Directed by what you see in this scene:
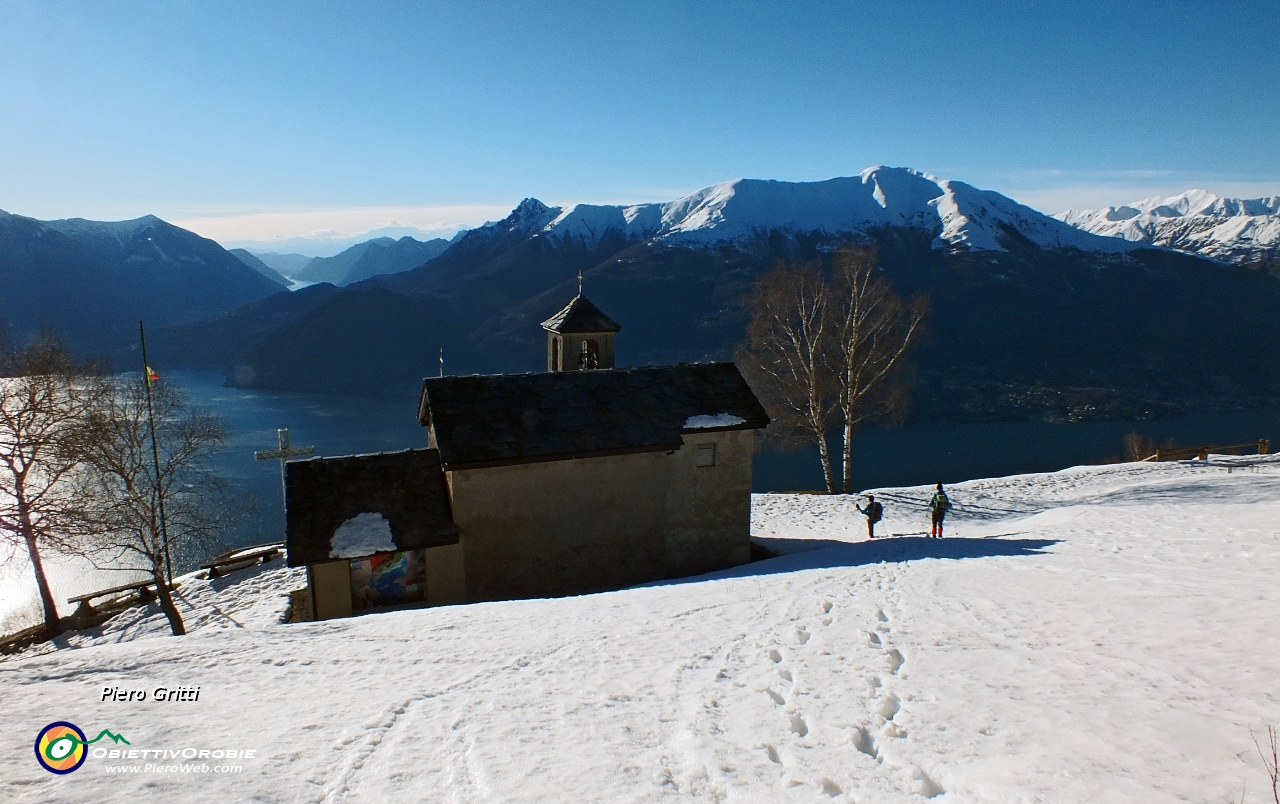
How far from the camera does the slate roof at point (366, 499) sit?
14.9 m

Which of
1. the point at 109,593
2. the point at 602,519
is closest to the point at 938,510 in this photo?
the point at 602,519

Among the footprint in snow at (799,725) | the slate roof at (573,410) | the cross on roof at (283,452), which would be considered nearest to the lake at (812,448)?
the cross on roof at (283,452)

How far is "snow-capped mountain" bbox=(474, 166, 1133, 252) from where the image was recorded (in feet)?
453

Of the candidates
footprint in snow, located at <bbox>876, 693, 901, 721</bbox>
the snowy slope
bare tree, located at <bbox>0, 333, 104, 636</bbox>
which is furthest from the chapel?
the snowy slope

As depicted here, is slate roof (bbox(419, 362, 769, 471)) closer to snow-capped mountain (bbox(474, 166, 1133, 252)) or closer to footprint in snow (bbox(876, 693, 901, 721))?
footprint in snow (bbox(876, 693, 901, 721))

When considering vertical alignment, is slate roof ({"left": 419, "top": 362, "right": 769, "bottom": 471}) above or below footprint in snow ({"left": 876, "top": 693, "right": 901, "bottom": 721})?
above

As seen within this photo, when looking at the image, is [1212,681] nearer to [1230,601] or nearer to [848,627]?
[1230,601]

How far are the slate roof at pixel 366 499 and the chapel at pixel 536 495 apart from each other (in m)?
0.03

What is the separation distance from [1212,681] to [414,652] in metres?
9.17

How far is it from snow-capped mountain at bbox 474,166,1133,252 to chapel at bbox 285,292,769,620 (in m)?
120

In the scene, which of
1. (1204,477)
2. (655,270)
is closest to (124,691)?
(1204,477)

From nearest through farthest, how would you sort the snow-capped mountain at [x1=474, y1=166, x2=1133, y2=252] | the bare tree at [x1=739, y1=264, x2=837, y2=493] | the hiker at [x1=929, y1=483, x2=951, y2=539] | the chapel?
the chapel → the hiker at [x1=929, y1=483, x2=951, y2=539] → the bare tree at [x1=739, y1=264, x2=837, y2=493] → the snow-capped mountain at [x1=474, y1=166, x2=1133, y2=252]

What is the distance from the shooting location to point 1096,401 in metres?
80.2

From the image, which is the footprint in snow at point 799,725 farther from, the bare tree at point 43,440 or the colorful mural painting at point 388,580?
the bare tree at point 43,440
